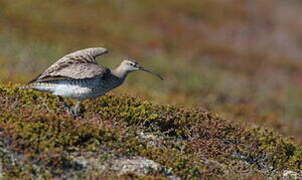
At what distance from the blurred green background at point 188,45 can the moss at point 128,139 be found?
7.39 metres

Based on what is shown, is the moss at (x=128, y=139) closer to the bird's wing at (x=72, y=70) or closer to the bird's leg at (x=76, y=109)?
the bird's leg at (x=76, y=109)

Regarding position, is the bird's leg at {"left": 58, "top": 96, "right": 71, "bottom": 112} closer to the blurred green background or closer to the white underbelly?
the white underbelly

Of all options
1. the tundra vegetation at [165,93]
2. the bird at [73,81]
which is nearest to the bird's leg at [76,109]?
the bird at [73,81]

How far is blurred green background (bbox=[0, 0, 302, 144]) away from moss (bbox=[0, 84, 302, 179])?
24.3ft

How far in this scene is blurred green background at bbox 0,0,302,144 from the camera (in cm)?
2883

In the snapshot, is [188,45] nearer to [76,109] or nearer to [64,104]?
[64,104]

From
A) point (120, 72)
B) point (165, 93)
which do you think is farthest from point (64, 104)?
point (165, 93)

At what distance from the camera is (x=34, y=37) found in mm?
33625

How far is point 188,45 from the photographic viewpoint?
42.2m

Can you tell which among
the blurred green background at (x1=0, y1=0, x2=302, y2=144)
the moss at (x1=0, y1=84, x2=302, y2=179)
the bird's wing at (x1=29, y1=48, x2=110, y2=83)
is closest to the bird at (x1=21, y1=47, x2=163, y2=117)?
the bird's wing at (x1=29, y1=48, x2=110, y2=83)

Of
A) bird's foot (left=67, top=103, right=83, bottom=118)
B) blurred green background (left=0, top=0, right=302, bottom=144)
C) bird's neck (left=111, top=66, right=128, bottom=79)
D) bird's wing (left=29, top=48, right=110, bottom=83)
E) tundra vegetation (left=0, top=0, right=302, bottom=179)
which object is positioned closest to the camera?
tundra vegetation (left=0, top=0, right=302, bottom=179)

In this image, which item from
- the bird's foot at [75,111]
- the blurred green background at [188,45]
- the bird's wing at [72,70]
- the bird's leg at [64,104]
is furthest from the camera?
the blurred green background at [188,45]

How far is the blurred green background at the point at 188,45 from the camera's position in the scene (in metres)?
28.8

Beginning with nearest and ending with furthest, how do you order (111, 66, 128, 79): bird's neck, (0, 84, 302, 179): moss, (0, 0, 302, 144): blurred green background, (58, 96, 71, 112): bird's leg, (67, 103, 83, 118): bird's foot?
(0, 84, 302, 179): moss, (67, 103, 83, 118): bird's foot, (58, 96, 71, 112): bird's leg, (111, 66, 128, 79): bird's neck, (0, 0, 302, 144): blurred green background
